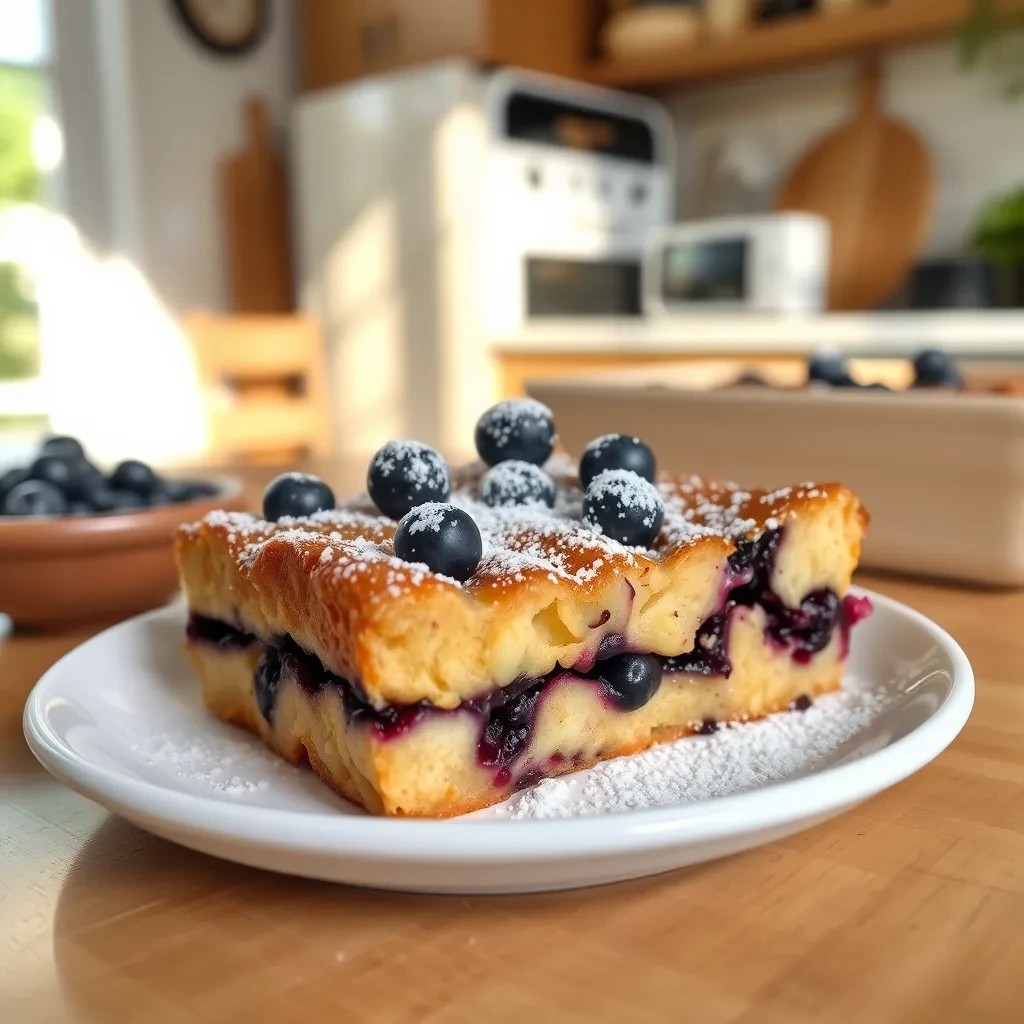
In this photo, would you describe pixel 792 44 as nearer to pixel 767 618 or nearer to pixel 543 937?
pixel 767 618

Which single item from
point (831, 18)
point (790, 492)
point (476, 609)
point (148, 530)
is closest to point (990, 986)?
point (476, 609)

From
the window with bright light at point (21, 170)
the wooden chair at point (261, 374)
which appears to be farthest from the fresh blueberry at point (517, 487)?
the window with bright light at point (21, 170)

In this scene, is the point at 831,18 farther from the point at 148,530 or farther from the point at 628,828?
the point at 628,828

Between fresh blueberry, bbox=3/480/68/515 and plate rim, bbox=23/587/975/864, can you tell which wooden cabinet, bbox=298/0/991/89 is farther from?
plate rim, bbox=23/587/975/864

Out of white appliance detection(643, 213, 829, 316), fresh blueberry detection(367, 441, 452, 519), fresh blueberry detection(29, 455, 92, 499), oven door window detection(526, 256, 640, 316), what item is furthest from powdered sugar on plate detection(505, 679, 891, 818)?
oven door window detection(526, 256, 640, 316)

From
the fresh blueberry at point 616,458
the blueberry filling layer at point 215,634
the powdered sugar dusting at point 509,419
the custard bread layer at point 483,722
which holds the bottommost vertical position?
the custard bread layer at point 483,722

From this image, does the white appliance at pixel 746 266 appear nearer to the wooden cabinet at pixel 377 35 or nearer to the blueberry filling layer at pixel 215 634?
the wooden cabinet at pixel 377 35

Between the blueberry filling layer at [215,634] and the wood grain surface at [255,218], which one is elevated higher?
the wood grain surface at [255,218]

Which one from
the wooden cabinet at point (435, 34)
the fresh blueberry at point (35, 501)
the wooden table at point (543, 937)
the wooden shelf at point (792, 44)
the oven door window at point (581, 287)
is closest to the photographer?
the wooden table at point (543, 937)
